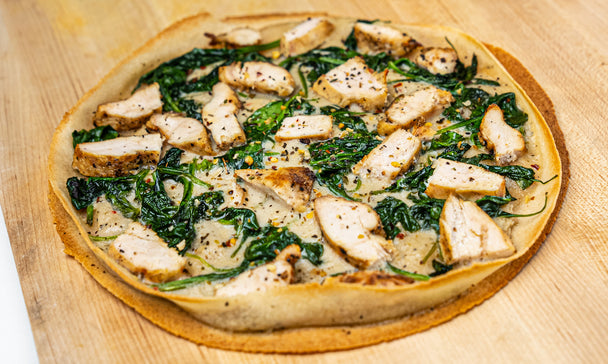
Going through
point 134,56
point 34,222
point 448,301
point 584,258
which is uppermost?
point 584,258

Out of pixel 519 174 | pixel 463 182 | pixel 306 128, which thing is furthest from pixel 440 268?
pixel 306 128

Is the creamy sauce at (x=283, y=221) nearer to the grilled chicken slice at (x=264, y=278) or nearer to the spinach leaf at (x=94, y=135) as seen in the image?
the grilled chicken slice at (x=264, y=278)

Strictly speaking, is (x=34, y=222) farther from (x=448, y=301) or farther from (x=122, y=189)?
(x=448, y=301)

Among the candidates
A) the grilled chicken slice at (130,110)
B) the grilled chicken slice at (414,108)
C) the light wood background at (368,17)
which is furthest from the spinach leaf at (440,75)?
the grilled chicken slice at (130,110)

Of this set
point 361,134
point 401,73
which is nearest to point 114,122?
point 361,134

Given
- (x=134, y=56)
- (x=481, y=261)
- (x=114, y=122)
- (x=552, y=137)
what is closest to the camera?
(x=481, y=261)

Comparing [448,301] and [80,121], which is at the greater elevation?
[448,301]
